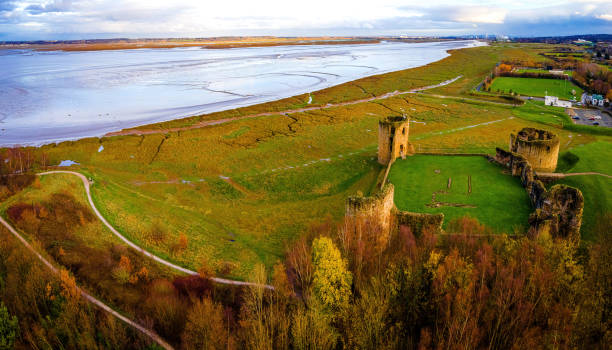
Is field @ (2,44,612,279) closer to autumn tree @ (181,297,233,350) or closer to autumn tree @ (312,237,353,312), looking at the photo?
autumn tree @ (181,297,233,350)

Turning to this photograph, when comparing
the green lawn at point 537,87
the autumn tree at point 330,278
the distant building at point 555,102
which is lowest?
the autumn tree at point 330,278

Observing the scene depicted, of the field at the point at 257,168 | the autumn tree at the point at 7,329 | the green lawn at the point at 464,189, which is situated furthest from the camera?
the field at the point at 257,168

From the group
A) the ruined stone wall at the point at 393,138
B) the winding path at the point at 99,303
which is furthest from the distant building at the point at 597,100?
the winding path at the point at 99,303

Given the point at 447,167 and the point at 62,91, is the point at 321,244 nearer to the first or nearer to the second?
the point at 447,167

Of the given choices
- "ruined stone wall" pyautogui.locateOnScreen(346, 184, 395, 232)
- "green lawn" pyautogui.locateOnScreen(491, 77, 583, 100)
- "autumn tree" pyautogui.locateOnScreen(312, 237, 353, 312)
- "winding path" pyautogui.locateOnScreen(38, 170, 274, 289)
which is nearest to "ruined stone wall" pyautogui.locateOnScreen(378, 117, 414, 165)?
"ruined stone wall" pyautogui.locateOnScreen(346, 184, 395, 232)

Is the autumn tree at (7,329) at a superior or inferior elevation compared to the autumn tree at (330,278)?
inferior

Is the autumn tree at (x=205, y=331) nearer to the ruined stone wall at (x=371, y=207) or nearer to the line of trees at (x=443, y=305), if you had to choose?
the line of trees at (x=443, y=305)
